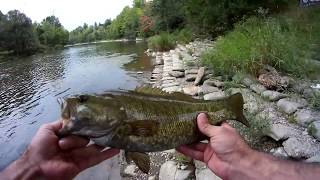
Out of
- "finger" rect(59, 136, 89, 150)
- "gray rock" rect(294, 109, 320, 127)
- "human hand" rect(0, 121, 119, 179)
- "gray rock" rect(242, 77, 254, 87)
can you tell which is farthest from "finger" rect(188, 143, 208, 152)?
"gray rock" rect(242, 77, 254, 87)

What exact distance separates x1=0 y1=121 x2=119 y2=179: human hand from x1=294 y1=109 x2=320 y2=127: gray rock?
166 inches

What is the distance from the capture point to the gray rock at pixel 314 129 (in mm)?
5273

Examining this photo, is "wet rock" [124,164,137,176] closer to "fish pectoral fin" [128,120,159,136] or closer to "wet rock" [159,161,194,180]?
"wet rock" [159,161,194,180]

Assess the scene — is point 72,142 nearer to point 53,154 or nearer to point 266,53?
point 53,154

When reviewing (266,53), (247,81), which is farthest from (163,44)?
(247,81)

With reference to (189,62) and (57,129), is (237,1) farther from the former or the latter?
(57,129)

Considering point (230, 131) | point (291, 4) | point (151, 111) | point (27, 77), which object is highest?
point (291, 4)

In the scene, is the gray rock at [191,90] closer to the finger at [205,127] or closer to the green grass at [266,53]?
the green grass at [266,53]

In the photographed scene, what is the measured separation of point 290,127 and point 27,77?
20736 millimetres

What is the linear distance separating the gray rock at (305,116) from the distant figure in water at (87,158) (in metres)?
3.68

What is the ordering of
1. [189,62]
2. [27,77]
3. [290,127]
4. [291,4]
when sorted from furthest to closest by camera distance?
1. [27,77]
2. [291,4]
3. [189,62]
4. [290,127]

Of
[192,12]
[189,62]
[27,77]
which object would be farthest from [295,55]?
[27,77]

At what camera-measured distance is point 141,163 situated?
7.84ft

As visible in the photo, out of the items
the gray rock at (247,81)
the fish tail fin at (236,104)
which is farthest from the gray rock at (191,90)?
the fish tail fin at (236,104)
